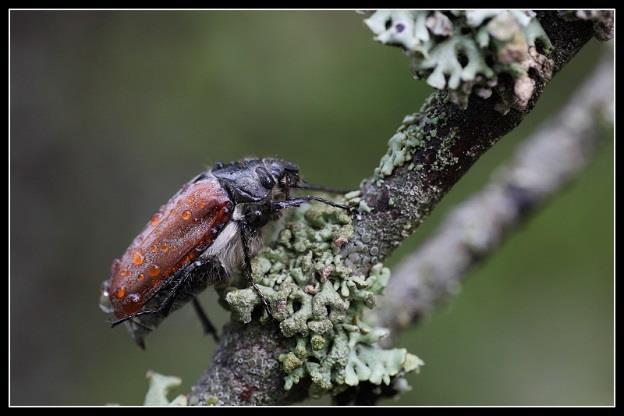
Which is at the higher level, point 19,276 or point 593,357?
point 19,276

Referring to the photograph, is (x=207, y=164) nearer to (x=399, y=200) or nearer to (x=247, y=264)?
(x=247, y=264)

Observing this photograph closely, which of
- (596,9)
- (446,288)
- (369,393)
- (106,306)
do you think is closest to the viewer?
(596,9)

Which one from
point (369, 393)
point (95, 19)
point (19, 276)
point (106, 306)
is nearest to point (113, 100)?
point (95, 19)

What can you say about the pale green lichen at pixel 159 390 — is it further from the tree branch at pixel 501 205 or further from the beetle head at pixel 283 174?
the tree branch at pixel 501 205

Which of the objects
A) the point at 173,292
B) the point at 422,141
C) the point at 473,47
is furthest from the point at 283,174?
the point at 473,47

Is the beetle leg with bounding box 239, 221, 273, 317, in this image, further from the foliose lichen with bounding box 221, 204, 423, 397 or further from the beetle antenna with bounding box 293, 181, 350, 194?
the beetle antenna with bounding box 293, 181, 350, 194

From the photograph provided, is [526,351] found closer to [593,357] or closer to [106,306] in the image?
[593,357]

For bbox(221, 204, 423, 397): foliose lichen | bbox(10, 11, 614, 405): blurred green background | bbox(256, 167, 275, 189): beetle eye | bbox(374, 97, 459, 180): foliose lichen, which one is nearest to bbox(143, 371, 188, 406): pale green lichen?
bbox(221, 204, 423, 397): foliose lichen

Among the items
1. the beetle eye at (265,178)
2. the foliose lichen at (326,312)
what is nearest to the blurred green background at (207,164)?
the beetle eye at (265,178)
